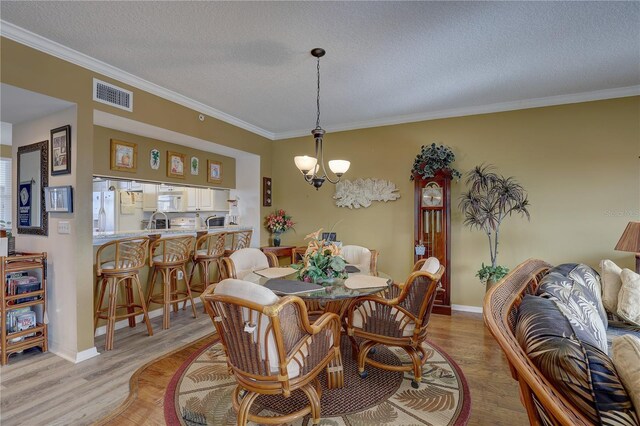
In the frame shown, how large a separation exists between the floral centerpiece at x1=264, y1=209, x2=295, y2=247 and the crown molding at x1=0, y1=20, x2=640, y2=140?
138cm

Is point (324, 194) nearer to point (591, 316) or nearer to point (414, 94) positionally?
point (414, 94)

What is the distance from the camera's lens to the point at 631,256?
3416mm

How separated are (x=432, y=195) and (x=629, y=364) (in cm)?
330

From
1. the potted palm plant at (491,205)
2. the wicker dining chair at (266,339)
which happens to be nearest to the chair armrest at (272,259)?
the wicker dining chair at (266,339)

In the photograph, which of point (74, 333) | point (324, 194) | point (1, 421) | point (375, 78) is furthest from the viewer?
point (324, 194)

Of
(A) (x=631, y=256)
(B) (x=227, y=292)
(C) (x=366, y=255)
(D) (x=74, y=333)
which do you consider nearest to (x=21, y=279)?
(D) (x=74, y=333)

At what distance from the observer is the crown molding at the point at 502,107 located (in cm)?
346

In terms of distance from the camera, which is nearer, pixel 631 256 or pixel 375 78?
pixel 375 78

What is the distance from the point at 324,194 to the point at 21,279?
3706mm

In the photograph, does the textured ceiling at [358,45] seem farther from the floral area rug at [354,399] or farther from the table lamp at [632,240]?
the floral area rug at [354,399]

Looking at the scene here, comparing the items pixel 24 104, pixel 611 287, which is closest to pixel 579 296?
pixel 611 287

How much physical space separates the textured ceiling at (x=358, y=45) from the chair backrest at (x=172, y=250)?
5.63 ft

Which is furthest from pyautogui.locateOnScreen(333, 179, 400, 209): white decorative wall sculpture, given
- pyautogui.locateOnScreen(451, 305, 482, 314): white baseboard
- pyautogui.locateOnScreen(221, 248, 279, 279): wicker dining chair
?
pyautogui.locateOnScreen(221, 248, 279, 279): wicker dining chair

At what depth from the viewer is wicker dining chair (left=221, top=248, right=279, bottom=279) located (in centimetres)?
271
